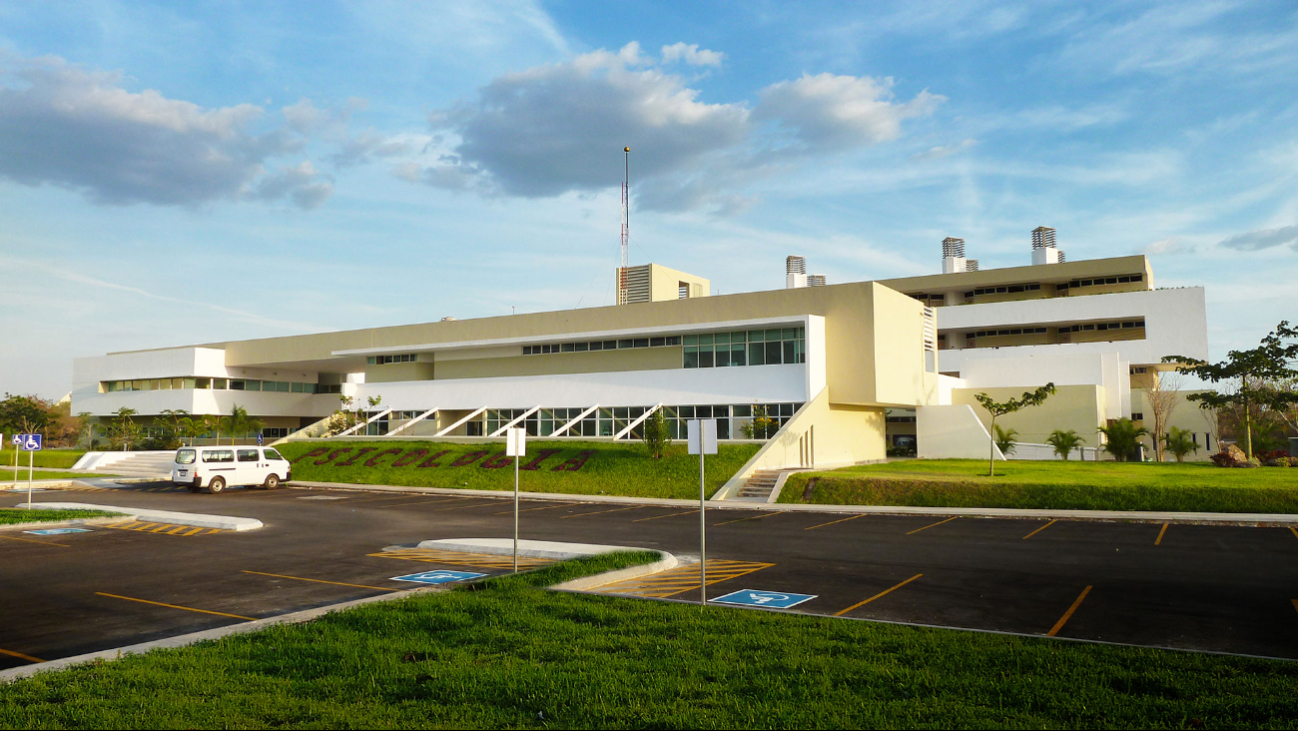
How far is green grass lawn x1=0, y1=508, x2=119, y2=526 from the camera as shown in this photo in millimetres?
21500

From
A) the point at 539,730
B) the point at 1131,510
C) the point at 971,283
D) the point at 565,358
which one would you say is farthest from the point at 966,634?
the point at 971,283

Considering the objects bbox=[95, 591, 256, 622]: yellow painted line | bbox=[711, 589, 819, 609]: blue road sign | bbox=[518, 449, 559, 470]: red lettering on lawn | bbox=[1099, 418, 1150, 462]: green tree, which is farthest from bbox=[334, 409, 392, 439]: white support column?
bbox=[711, 589, 819, 609]: blue road sign

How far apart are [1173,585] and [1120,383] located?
141ft

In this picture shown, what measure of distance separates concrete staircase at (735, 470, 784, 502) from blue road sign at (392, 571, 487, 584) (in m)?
16.1

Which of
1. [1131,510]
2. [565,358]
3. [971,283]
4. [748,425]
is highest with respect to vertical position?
[971,283]

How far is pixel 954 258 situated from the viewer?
231 feet

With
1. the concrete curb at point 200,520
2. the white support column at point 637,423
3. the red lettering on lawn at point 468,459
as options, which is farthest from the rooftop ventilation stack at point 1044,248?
the concrete curb at point 200,520

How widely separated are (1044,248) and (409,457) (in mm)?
53564

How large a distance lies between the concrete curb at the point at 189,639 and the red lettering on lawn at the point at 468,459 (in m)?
27.3

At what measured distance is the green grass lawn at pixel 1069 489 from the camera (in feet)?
77.3

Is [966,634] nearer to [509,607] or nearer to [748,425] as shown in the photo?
[509,607]

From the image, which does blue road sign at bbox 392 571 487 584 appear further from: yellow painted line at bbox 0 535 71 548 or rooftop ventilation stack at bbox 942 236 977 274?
rooftop ventilation stack at bbox 942 236 977 274

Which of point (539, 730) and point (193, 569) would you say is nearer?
point (539, 730)

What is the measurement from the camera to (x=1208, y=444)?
4912 centimetres
